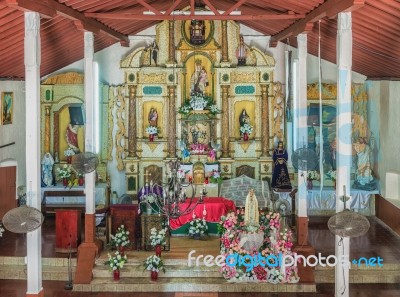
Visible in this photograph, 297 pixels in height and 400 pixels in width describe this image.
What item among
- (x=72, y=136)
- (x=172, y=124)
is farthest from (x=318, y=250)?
(x=72, y=136)

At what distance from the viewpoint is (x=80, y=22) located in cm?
1559

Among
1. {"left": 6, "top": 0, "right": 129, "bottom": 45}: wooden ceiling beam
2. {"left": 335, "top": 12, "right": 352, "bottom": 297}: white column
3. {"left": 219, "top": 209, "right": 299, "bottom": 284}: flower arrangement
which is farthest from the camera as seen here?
{"left": 219, "top": 209, "right": 299, "bottom": 284}: flower arrangement

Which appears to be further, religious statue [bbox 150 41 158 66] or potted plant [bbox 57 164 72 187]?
religious statue [bbox 150 41 158 66]

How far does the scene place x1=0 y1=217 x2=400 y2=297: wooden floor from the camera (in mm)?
15336

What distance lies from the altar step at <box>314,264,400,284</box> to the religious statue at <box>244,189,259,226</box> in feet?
6.52

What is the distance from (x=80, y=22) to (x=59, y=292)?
6004 mm

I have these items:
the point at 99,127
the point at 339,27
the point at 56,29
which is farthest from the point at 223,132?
the point at 339,27

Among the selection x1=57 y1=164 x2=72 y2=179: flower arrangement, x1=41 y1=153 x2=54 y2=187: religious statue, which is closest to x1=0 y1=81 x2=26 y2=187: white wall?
x1=41 y1=153 x2=54 y2=187: religious statue

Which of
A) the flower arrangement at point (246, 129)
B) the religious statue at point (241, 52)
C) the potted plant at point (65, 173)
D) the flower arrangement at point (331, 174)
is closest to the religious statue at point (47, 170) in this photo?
the potted plant at point (65, 173)

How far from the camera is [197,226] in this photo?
18.1 metres

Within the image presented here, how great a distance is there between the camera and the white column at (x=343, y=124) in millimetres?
12445

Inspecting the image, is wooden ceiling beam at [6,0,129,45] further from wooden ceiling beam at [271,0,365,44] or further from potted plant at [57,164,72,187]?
wooden ceiling beam at [271,0,365,44]

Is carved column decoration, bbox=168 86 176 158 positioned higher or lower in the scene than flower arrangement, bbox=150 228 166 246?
higher

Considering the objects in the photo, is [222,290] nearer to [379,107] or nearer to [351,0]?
[351,0]
